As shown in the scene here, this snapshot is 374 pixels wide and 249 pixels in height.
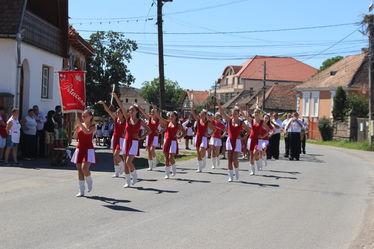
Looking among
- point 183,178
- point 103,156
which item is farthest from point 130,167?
point 103,156

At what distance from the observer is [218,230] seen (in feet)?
26.6

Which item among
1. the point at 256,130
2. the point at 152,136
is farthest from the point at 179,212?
the point at 256,130

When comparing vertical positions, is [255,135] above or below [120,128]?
below

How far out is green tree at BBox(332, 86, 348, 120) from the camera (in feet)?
149

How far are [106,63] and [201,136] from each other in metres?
35.2

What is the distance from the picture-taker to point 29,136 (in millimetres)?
17906

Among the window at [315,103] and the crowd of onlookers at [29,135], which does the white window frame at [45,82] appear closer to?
the crowd of onlookers at [29,135]

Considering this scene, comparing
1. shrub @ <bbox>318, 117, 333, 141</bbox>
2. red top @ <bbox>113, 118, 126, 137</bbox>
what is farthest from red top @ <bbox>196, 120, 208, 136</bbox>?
shrub @ <bbox>318, 117, 333, 141</bbox>

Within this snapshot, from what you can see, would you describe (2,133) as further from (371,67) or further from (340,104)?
(340,104)

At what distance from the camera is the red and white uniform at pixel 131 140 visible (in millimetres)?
12477

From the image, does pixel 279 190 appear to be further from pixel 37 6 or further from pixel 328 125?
pixel 328 125

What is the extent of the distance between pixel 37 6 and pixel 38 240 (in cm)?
1806

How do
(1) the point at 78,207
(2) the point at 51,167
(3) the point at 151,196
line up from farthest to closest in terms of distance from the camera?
(2) the point at 51,167 < (3) the point at 151,196 < (1) the point at 78,207

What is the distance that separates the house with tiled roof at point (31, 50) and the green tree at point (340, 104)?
92.0ft
